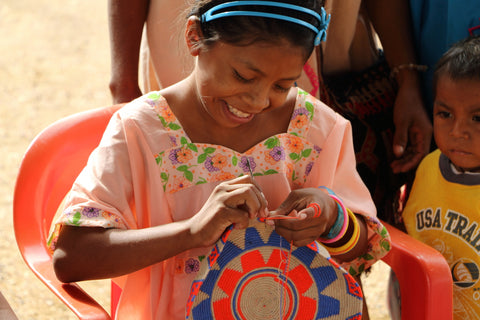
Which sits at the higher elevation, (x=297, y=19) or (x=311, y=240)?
(x=297, y=19)

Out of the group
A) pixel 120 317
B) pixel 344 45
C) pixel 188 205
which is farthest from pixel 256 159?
pixel 344 45

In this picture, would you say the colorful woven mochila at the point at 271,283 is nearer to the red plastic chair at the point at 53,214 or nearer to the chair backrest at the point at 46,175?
the red plastic chair at the point at 53,214

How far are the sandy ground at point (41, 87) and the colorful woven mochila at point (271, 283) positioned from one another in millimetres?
1384

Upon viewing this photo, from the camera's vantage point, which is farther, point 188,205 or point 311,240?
point 188,205

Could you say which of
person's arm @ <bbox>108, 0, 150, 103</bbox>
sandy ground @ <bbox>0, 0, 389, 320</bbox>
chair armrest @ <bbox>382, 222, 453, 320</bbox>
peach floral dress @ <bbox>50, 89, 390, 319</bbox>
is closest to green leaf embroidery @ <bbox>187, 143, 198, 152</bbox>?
peach floral dress @ <bbox>50, 89, 390, 319</bbox>

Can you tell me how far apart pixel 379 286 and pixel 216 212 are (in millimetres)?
1883

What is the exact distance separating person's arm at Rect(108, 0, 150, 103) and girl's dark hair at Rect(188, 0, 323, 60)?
0.48 m

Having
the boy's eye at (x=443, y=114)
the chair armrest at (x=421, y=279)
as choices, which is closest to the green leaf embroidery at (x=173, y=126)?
the chair armrest at (x=421, y=279)

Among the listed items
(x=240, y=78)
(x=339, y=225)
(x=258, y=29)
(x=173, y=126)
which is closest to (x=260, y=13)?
(x=258, y=29)

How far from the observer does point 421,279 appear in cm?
166

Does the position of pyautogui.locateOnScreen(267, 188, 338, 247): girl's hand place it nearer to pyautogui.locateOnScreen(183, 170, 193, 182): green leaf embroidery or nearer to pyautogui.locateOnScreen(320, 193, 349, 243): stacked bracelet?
pyautogui.locateOnScreen(320, 193, 349, 243): stacked bracelet

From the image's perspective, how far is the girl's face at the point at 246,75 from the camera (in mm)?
1328

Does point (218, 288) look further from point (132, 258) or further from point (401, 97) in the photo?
point (401, 97)

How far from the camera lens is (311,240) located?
1415mm
